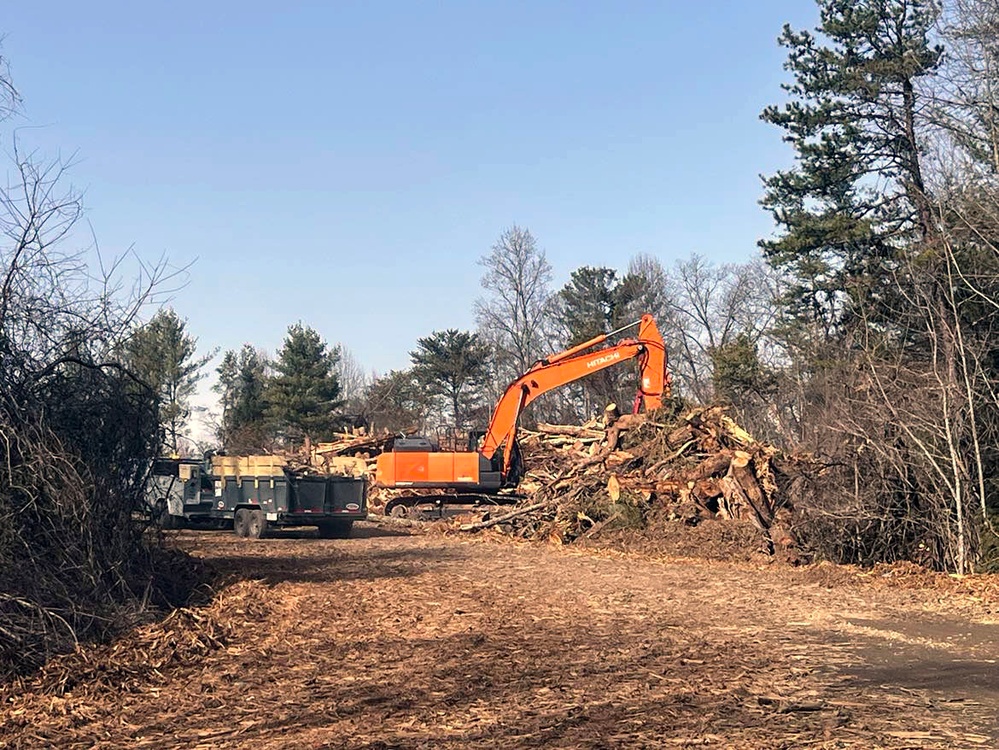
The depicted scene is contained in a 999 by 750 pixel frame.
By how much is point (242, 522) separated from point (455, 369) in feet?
126

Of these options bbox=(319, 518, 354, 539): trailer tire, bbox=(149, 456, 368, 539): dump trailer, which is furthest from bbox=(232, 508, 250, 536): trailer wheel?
bbox=(319, 518, 354, 539): trailer tire

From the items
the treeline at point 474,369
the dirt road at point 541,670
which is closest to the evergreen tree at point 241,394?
the treeline at point 474,369

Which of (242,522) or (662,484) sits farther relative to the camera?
(242,522)

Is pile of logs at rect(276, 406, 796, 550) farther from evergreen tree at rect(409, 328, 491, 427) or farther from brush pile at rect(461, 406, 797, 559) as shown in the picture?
evergreen tree at rect(409, 328, 491, 427)

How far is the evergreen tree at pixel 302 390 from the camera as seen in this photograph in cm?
5203

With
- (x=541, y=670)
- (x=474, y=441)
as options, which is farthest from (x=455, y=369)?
(x=541, y=670)

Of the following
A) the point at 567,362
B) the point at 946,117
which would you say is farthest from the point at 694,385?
the point at 946,117

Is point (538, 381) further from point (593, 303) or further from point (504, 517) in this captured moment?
point (593, 303)

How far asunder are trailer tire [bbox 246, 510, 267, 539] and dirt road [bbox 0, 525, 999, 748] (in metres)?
7.98

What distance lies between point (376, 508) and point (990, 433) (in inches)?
690

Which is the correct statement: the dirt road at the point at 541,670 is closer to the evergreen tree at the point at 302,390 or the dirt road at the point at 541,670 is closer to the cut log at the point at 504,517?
the cut log at the point at 504,517

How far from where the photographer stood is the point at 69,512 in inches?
376

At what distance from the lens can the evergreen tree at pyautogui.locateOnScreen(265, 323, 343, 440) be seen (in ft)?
171

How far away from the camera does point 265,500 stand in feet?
74.8
